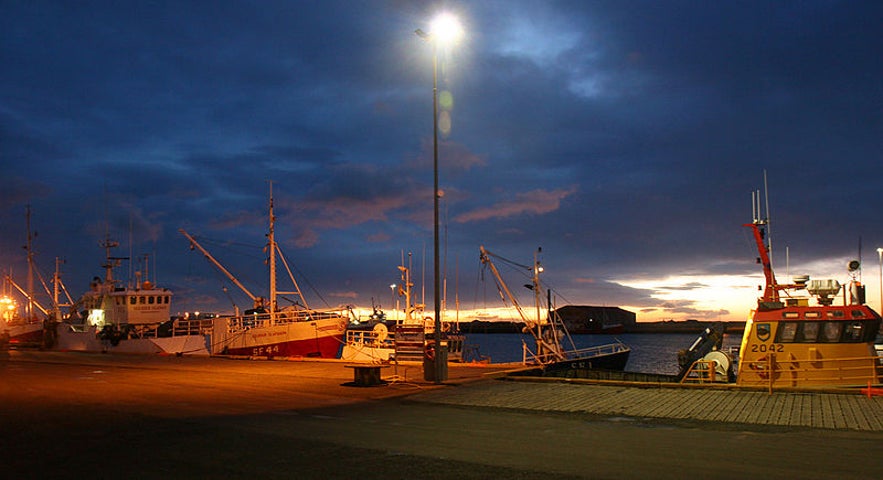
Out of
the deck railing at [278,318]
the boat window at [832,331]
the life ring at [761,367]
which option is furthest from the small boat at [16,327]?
the boat window at [832,331]

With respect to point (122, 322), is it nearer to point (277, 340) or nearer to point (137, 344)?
point (137, 344)

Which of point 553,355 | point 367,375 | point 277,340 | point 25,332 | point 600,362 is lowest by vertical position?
point 600,362

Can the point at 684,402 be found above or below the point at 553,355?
above

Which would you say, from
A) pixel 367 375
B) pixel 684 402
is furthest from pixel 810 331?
pixel 367 375

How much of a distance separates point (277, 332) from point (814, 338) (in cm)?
2998

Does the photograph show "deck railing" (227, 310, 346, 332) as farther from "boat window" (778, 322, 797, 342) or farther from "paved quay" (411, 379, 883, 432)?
"boat window" (778, 322, 797, 342)

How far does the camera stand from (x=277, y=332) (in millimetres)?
40094

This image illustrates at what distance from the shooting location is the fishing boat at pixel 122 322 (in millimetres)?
47438

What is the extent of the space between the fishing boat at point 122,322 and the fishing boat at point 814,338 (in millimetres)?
37037

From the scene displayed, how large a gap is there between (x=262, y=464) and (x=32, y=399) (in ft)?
38.8

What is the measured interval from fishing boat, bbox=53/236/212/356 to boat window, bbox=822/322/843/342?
38.6 m

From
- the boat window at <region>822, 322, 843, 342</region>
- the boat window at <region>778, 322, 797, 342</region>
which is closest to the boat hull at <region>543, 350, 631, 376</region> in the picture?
the boat window at <region>778, 322, 797, 342</region>

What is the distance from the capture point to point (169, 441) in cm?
1140

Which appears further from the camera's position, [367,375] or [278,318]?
[278,318]
